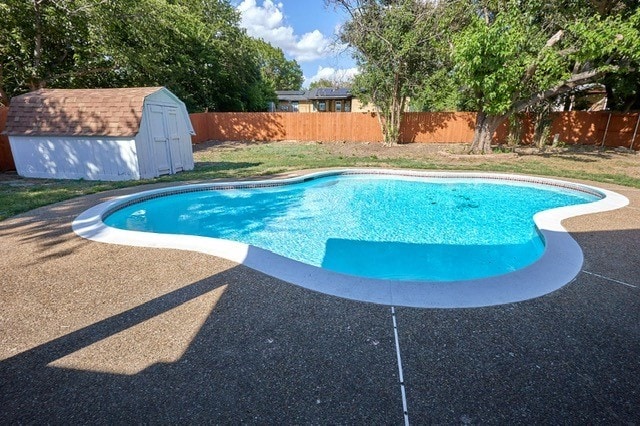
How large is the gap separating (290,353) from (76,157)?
989 cm

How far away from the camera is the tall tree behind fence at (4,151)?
9.71 metres

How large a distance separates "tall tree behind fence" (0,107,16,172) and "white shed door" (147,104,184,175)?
16.5 ft

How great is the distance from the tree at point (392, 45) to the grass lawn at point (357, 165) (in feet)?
10.5

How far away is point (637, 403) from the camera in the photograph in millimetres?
1807

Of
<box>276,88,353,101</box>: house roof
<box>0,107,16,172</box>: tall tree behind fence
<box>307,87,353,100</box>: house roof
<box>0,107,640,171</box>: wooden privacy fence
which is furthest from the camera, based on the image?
<box>276,88,353,101</box>: house roof

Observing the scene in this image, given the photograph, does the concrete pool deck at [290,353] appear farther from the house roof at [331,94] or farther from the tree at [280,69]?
the tree at [280,69]

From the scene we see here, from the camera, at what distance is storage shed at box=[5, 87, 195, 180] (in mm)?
8523

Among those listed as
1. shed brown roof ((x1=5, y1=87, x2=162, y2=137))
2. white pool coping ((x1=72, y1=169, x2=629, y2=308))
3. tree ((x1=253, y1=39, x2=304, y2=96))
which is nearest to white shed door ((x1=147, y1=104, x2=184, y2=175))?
shed brown roof ((x1=5, y1=87, x2=162, y2=137))

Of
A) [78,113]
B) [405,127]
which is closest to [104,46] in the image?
[78,113]

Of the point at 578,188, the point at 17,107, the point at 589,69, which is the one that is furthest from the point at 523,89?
the point at 17,107

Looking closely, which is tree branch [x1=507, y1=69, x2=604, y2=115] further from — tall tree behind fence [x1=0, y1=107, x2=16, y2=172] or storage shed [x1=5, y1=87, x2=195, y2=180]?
tall tree behind fence [x1=0, y1=107, x2=16, y2=172]

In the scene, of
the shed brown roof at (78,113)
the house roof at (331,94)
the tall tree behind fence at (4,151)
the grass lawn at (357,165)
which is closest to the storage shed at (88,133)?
the shed brown roof at (78,113)

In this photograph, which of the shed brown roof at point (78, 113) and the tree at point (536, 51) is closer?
the shed brown roof at point (78, 113)

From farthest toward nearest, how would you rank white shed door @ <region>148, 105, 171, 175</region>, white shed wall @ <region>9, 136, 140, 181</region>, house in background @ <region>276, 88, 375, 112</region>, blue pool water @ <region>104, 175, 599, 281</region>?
house in background @ <region>276, 88, 375, 112</region>, white shed door @ <region>148, 105, 171, 175</region>, white shed wall @ <region>9, 136, 140, 181</region>, blue pool water @ <region>104, 175, 599, 281</region>
